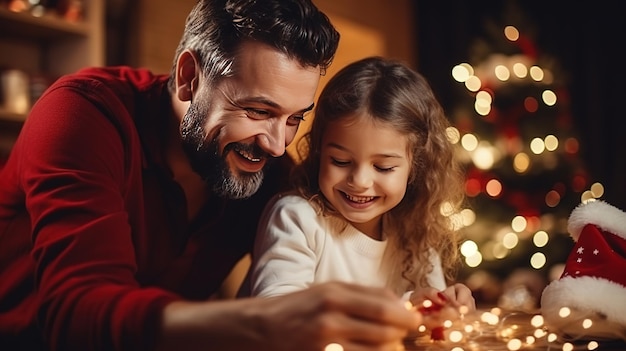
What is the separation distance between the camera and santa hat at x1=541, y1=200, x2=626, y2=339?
1.00 metres

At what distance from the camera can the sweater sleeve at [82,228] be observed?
74 cm

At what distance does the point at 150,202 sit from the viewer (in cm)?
131

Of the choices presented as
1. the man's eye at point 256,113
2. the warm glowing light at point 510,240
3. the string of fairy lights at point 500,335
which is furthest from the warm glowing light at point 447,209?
the warm glowing light at point 510,240

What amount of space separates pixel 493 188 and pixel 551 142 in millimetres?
378

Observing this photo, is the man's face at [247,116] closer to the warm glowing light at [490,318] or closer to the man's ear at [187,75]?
the man's ear at [187,75]

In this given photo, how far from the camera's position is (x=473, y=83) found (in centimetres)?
337

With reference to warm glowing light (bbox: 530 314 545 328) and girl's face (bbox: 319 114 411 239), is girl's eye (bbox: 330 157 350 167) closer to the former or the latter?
girl's face (bbox: 319 114 411 239)

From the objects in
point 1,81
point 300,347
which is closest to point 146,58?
point 1,81

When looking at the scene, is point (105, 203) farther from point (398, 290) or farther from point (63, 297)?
point (398, 290)

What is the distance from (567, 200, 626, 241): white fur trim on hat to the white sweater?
14.0 inches

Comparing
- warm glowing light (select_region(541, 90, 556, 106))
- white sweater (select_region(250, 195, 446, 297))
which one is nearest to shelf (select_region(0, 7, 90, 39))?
white sweater (select_region(250, 195, 446, 297))

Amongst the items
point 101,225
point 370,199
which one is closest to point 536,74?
point 370,199

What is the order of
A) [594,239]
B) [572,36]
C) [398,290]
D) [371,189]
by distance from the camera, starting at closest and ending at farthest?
[594,239] → [371,189] → [398,290] → [572,36]

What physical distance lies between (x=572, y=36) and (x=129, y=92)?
3833 mm
